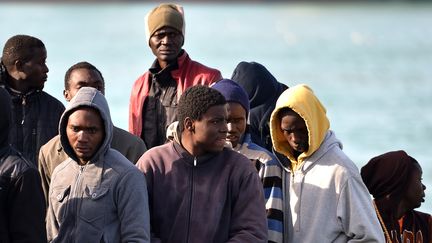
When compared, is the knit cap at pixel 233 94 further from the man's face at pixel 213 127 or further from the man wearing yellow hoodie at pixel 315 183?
the man's face at pixel 213 127

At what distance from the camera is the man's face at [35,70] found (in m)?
8.03

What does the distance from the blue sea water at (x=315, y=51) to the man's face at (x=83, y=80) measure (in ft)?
27.9

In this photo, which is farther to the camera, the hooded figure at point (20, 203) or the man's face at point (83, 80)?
the man's face at point (83, 80)

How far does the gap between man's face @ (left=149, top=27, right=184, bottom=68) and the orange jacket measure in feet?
0.22

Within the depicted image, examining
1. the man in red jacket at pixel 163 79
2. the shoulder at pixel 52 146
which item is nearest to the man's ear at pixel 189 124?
the shoulder at pixel 52 146

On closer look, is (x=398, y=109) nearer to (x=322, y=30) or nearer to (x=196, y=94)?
(x=196, y=94)

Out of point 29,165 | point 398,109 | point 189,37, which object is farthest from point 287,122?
point 189,37

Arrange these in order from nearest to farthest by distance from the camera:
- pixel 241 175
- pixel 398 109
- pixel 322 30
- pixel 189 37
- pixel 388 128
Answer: pixel 241 175 → pixel 388 128 → pixel 398 109 → pixel 189 37 → pixel 322 30

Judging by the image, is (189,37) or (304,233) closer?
(304,233)

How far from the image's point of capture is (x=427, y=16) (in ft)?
242

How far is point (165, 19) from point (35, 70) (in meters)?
1.06

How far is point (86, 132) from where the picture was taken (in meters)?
6.32

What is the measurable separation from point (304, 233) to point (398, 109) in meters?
23.2

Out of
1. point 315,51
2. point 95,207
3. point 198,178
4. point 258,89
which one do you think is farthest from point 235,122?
point 315,51
